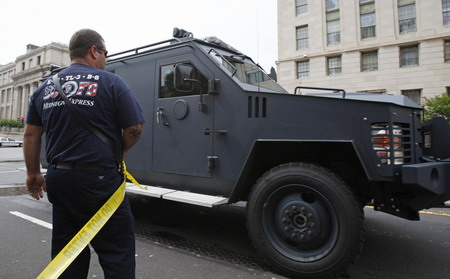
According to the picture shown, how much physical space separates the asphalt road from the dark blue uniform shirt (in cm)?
155

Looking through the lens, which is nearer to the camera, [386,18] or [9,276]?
[9,276]

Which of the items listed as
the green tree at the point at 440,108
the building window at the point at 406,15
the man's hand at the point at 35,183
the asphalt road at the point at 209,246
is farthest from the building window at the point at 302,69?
the man's hand at the point at 35,183

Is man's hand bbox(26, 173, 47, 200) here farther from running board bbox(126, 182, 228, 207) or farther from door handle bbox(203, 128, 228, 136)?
door handle bbox(203, 128, 228, 136)

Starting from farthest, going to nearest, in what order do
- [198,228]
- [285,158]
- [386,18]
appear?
[386,18]
[198,228]
[285,158]

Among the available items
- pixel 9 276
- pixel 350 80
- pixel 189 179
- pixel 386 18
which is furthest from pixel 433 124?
pixel 386 18

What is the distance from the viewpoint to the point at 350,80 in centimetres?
2291

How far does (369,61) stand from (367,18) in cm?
350

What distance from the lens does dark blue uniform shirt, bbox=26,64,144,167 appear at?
5.76 ft

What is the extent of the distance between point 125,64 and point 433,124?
4.24 meters

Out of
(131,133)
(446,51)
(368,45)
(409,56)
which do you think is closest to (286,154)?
(131,133)

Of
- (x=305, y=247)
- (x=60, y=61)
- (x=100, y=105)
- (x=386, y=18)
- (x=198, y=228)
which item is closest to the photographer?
(x=100, y=105)

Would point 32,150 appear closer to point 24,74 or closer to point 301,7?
point 301,7

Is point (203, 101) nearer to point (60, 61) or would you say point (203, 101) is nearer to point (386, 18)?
point (386, 18)

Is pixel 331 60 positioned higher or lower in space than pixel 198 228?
higher
